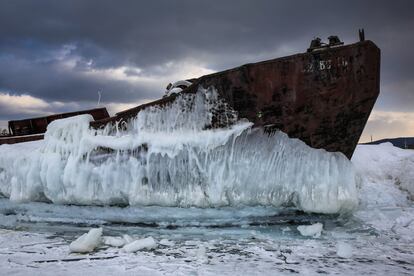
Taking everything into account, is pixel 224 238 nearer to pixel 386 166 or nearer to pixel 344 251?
pixel 344 251

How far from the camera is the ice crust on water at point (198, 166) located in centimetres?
526

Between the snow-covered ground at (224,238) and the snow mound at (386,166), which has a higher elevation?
the snow mound at (386,166)

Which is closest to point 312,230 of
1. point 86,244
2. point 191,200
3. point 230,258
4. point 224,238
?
point 224,238

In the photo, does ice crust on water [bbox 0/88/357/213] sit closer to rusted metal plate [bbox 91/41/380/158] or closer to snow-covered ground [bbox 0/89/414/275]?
snow-covered ground [bbox 0/89/414/275]

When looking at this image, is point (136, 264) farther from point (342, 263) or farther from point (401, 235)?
point (401, 235)

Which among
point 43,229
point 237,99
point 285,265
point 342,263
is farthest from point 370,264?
point 43,229

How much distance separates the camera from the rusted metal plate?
17.5 ft

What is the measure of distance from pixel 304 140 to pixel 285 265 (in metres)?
2.31

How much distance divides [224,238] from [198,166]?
1169 mm

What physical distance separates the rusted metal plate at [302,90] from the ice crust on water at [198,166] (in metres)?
0.15

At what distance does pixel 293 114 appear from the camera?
17.6 ft

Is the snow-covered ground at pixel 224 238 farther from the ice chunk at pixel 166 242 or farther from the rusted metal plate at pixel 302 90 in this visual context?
the rusted metal plate at pixel 302 90

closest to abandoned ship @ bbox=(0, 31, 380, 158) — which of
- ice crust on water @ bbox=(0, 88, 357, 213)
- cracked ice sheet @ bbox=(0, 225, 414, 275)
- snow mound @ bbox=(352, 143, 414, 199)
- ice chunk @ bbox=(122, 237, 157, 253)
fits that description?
ice crust on water @ bbox=(0, 88, 357, 213)

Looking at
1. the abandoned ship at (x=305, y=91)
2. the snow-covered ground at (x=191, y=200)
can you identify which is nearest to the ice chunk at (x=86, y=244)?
the snow-covered ground at (x=191, y=200)
